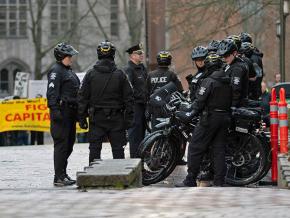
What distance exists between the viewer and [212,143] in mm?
11555

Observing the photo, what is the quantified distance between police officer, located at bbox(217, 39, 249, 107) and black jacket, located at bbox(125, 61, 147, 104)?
102 inches

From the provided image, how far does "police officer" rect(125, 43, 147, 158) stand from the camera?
1466 cm

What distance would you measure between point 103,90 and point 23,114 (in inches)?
614

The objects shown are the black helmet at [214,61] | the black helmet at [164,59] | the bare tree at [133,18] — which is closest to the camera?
the black helmet at [214,61]

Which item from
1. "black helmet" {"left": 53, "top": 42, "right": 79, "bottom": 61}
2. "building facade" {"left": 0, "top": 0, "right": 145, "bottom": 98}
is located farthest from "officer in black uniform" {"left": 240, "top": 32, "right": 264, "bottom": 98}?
"building facade" {"left": 0, "top": 0, "right": 145, "bottom": 98}

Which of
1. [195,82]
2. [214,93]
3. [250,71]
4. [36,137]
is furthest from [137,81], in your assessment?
[36,137]

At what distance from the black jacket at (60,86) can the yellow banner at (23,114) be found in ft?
48.2

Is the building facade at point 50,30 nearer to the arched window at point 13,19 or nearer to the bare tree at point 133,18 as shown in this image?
the arched window at point 13,19

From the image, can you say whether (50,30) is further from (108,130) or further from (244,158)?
(244,158)

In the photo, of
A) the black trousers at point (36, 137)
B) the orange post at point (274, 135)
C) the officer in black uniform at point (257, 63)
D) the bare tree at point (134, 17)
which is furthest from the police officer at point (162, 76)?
the bare tree at point (134, 17)

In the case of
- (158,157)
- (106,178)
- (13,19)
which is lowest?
(106,178)

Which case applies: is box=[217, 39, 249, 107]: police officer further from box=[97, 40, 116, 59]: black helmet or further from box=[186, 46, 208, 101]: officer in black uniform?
box=[97, 40, 116, 59]: black helmet

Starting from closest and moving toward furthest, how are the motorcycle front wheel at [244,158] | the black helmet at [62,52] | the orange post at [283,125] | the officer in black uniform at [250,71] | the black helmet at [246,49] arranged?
the motorcycle front wheel at [244,158], the orange post at [283,125], the black helmet at [62,52], the officer in black uniform at [250,71], the black helmet at [246,49]

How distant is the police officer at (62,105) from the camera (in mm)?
12297
